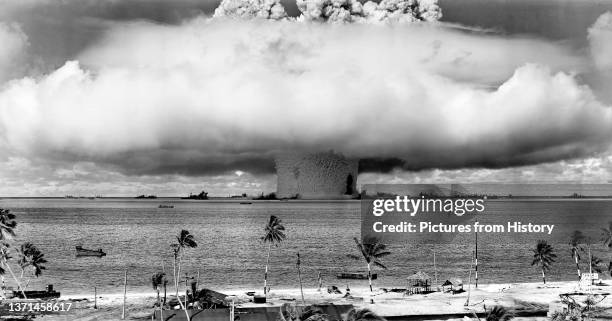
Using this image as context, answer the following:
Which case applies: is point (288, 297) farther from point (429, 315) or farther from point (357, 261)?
point (357, 261)

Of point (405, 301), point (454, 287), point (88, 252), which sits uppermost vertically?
point (88, 252)

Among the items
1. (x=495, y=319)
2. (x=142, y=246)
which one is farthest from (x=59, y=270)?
(x=495, y=319)

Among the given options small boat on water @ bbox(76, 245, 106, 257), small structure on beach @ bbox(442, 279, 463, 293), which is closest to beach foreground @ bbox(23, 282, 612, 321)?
small structure on beach @ bbox(442, 279, 463, 293)

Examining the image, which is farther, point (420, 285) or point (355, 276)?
point (355, 276)

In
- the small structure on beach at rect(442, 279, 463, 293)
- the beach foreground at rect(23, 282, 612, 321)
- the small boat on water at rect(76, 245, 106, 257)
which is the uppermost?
the small boat on water at rect(76, 245, 106, 257)

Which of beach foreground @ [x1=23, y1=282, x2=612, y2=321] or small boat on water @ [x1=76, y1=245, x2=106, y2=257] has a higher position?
small boat on water @ [x1=76, y1=245, x2=106, y2=257]

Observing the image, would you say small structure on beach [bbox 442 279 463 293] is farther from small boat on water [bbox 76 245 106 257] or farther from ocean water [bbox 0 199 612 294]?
small boat on water [bbox 76 245 106 257]

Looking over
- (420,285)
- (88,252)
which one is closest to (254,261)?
(88,252)

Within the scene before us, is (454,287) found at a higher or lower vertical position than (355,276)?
lower

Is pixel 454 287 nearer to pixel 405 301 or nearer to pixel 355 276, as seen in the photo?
pixel 405 301
